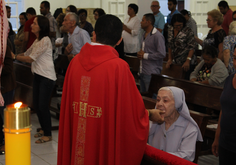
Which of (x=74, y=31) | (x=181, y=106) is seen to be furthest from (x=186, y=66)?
(x=181, y=106)

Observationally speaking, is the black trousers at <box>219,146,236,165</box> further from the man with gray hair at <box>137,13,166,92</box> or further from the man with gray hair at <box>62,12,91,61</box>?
the man with gray hair at <box>62,12,91,61</box>

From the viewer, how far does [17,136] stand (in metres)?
0.74

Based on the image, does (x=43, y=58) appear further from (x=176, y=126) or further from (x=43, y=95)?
(x=176, y=126)

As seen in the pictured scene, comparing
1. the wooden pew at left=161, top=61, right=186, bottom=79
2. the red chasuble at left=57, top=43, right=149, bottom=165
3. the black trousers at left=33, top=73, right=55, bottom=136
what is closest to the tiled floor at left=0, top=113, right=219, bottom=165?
the black trousers at left=33, top=73, right=55, bottom=136

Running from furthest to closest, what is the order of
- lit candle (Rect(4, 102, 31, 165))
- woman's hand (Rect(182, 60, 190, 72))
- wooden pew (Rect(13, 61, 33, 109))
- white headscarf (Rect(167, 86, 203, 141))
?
woman's hand (Rect(182, 60, 190, 72)) < wooden pew (Rect(13, 61, 33, 109)) < white headscarf (Rect(167, 86, 203, 141)) < lit candle (Rect(4, 102, 31, 165))

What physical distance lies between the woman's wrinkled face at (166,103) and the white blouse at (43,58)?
7.03 ft

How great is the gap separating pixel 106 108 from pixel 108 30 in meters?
0.49

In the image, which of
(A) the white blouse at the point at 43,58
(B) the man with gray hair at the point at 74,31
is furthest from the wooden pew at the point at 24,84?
(A) the white blouse at the point at 43,58

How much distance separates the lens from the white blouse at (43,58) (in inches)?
172

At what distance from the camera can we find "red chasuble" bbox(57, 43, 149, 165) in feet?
6.66

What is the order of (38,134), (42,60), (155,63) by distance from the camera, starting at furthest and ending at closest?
(155,63), (38,134), (42,60)

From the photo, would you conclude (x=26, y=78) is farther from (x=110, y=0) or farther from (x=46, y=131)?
(x=110, y=0)

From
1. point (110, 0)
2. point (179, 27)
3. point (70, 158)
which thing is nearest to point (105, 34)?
point (70, 158)

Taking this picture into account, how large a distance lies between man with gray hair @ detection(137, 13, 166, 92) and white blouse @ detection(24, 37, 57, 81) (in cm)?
151
